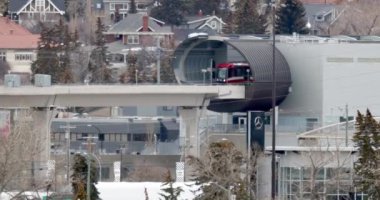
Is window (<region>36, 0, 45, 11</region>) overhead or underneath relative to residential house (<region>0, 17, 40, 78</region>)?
overhead

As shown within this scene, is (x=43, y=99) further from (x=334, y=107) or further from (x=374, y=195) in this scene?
(x=374, y=195)

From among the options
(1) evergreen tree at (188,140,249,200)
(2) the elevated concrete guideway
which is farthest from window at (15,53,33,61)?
(1) evergreen tree at (188,140,249,200)

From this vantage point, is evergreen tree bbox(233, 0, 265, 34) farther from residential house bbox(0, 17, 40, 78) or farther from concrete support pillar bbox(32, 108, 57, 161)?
concrete support pillar bbox(32, 108, 57, 161)

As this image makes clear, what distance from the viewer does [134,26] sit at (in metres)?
118

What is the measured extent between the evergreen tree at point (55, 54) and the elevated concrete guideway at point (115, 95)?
593 inches

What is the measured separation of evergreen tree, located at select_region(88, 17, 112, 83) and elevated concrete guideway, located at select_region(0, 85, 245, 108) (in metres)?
19.7

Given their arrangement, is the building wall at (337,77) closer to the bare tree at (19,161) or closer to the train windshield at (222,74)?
the train windshield at (222,74)

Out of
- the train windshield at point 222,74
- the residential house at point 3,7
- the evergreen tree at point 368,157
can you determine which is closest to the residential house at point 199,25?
the residential house at point 3,7

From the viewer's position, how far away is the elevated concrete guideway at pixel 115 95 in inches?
2921

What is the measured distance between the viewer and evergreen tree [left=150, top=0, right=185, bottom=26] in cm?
12356

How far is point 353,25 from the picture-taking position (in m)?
115

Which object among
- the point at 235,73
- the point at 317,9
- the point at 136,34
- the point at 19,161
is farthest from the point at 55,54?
the point at 19,161

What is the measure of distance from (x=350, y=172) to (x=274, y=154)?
187cm

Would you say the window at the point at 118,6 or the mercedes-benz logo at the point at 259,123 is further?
the window at the point at 118,6
